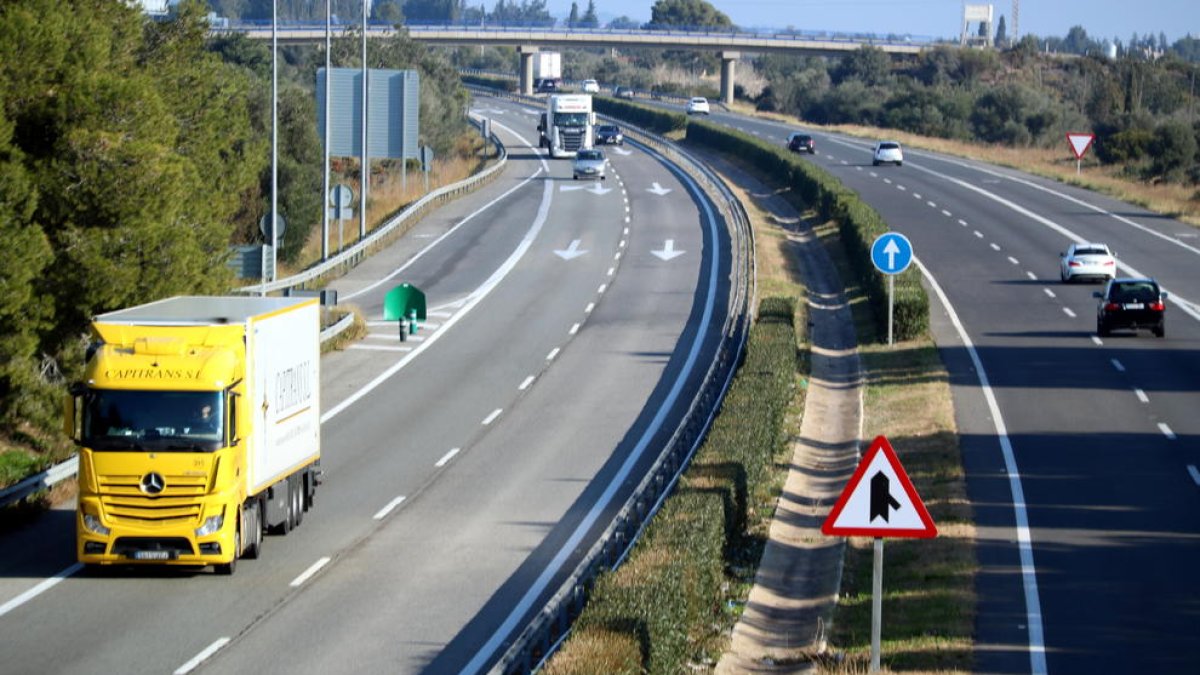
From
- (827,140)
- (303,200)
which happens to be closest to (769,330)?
(303,200)

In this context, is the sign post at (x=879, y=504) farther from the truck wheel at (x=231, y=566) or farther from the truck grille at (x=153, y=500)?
the truck wheel at (x=231, y=566)

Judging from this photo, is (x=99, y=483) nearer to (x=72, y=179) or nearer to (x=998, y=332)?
(x=72, y=179)

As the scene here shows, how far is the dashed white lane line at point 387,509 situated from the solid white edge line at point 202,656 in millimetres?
6087

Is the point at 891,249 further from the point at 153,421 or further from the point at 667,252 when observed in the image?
the point at 153,421

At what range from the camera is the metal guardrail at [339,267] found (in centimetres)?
2202

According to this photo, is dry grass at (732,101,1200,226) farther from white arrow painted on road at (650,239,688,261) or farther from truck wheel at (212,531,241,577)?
truck wheel at (212,531,241,577)

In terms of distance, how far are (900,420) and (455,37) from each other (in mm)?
118729

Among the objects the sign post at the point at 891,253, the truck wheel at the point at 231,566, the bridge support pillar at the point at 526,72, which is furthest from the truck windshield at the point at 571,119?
the truck wheel at the point at 231,566

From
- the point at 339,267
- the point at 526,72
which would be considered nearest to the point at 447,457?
the point at 339,267

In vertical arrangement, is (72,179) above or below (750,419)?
above

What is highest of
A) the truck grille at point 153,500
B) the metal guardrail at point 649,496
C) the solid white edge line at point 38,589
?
the truck grille at point 153,500

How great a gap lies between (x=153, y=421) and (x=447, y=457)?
861 cm

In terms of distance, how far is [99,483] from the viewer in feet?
60.8

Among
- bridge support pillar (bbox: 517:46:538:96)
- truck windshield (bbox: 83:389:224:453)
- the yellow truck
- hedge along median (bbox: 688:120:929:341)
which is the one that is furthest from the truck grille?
bridge support pillar (bbox: 517:46:538:96)
